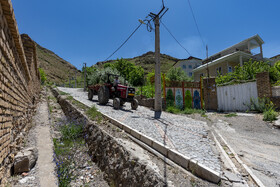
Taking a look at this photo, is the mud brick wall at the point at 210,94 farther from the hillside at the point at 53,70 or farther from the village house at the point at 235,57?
the hillside at the point at 53,70

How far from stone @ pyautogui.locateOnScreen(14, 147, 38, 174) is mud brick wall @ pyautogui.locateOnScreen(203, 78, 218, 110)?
Answer: 10687 mm

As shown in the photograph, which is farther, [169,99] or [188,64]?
[188,64]

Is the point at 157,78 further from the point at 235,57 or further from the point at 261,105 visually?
the point at 235,57

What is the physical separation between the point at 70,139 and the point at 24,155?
2.40m

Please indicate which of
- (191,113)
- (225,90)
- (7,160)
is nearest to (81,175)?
(7,160)

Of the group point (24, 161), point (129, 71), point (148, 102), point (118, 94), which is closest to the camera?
point (24, 161)

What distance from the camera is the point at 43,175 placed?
2680mm

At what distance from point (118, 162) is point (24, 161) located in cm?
165

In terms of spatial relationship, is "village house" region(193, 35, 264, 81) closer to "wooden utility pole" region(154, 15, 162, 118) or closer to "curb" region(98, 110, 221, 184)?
"wooden utility pole" region(154, 15, 162, 118)

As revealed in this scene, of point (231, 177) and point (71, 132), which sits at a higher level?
point (71, 132)

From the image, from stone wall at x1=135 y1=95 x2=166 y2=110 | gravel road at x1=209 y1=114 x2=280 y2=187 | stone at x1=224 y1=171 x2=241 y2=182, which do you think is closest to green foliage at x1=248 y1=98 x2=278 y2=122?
gravel road at x1=209 y1=114 x2=280 y2=187

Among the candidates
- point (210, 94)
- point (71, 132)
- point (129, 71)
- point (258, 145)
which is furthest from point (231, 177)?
point (129, 71)

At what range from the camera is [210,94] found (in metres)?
11.1

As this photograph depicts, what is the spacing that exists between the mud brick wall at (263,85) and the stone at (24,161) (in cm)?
1052
